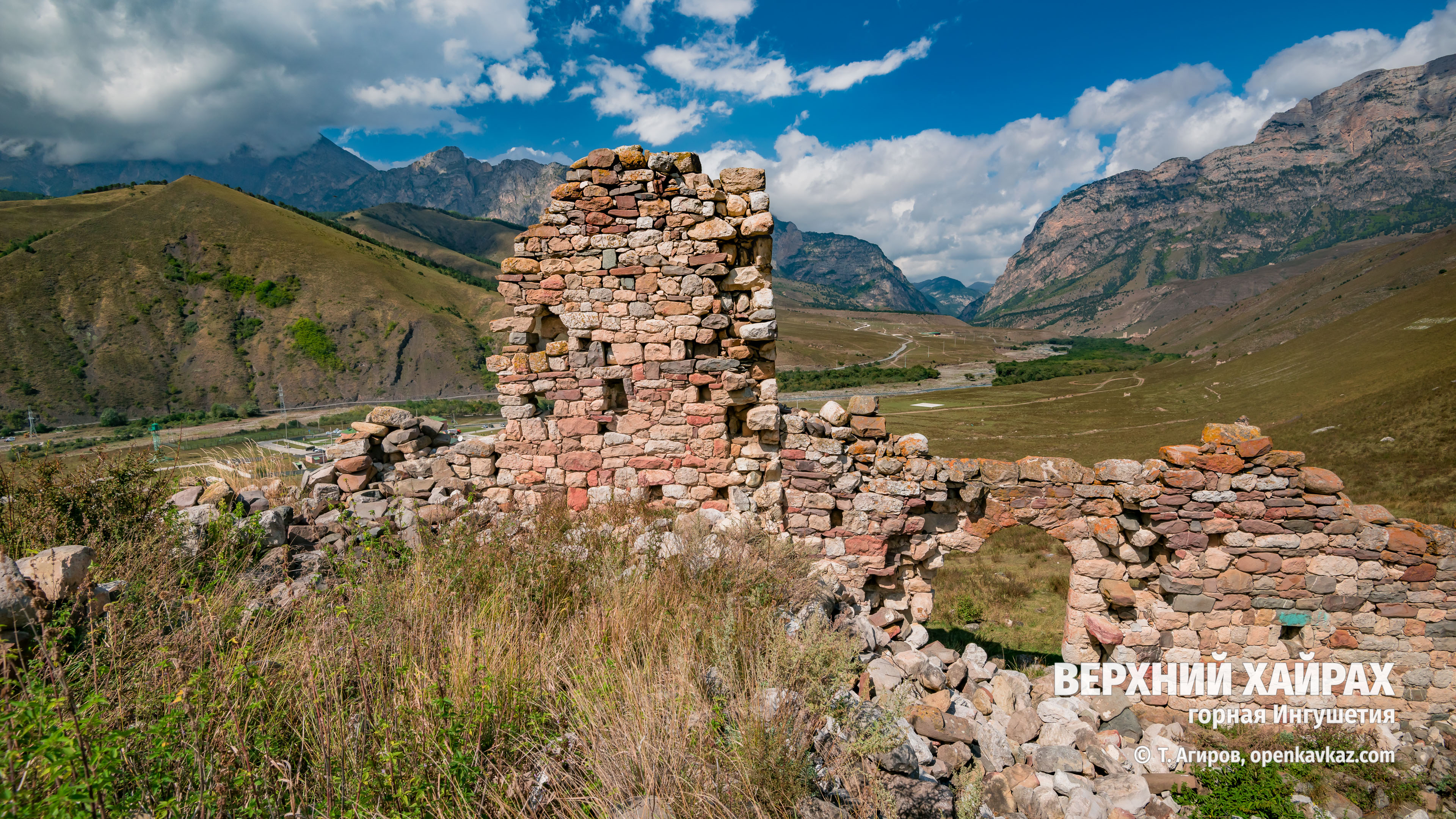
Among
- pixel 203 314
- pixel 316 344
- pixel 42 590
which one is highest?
pixel 203 314

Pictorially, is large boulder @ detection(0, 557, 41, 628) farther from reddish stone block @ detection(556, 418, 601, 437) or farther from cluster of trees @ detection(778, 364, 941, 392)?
cluster of trees @ detection(778, 364, 941, 392)

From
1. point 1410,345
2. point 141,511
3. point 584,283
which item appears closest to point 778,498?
point 584,283

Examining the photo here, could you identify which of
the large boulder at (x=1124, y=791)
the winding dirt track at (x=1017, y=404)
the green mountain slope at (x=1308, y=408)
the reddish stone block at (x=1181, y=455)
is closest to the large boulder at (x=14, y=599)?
the large boulder at (x=1124, y=791)

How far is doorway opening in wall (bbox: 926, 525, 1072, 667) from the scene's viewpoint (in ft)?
32.7

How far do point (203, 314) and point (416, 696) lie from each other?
10192 centimetres

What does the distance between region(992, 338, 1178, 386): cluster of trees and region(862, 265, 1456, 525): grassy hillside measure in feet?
35.7

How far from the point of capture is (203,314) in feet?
244

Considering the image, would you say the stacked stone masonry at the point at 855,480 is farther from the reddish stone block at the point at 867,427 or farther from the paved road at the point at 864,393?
the paved road at the point at 864,393

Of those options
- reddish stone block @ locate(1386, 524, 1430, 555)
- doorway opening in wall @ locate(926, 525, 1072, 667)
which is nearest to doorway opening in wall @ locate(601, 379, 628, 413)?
doorway opening in wall @ locate(926, 525, 1072, 667)

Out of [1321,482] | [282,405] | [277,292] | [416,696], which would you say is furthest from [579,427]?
[277,292]

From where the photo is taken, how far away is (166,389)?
2554 inches

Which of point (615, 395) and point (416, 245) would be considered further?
point (416, 245)

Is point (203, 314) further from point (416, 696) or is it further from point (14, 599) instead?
point (416, 696)

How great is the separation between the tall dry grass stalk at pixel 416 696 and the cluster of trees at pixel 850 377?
75772 millimetres
